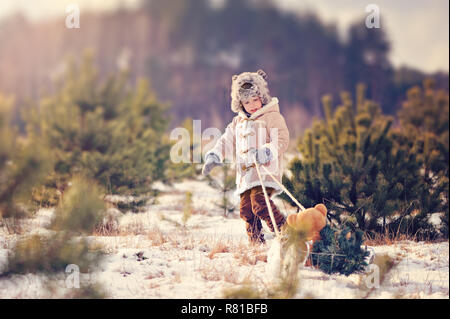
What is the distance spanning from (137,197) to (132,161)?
0.49 meters

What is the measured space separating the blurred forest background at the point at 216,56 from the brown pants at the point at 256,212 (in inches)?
729

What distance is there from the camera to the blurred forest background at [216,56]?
2322 cm

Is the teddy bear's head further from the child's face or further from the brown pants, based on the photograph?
the child's face

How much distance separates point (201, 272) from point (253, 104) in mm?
1504

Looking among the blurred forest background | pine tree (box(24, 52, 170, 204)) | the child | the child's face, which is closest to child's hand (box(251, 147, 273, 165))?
the child

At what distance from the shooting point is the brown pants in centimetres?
332

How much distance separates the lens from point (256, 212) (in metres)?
3.32

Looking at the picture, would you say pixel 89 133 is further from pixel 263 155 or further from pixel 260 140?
pixel 263 155

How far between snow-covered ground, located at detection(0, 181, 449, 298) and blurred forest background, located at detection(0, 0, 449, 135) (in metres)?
18.6

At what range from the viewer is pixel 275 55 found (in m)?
27.9

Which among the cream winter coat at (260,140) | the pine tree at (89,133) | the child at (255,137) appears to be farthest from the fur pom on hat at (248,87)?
the pine tree at (89,133)

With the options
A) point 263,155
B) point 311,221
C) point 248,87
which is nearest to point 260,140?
point 263,155

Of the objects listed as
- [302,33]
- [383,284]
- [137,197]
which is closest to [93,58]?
[137,197]
